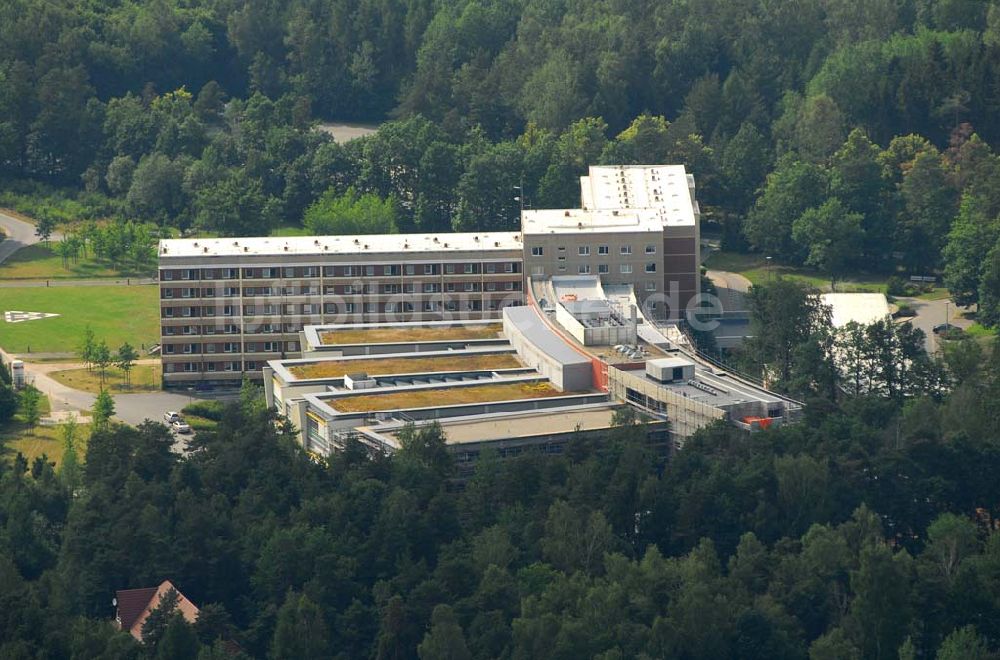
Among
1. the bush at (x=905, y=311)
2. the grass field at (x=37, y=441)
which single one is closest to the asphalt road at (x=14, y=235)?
the grass field at (x=37, y=441)

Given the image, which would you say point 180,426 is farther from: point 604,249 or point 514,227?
point 514,227

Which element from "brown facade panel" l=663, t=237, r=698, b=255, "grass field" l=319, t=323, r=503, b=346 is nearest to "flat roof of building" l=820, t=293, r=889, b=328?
"brown facade panel" l=663, t=237, r=698, b=255

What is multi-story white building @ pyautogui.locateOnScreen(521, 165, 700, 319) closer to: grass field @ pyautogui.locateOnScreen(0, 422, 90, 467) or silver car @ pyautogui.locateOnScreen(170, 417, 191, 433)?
silver car @ pyautogui.locateOnScreen(170, 417, 191, 433)

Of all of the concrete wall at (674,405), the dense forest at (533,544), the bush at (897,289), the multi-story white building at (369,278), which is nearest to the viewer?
the dense forest at (533,544)

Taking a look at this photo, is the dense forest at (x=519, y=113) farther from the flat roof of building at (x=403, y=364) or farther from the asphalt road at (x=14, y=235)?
the flat roof of building at (x=403, y=364)

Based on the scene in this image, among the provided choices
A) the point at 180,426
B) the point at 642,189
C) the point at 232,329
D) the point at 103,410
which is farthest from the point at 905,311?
the point at 103,410

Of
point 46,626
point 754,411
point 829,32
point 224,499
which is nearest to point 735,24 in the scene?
point 829,32
